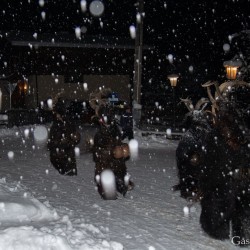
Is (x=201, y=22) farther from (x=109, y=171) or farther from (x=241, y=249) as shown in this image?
(x=241, y=249)

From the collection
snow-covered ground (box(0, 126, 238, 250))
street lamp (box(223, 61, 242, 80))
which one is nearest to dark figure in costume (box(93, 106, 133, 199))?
snow-covered ground (box(0, 126, 238, 250))

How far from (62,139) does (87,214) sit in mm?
3167

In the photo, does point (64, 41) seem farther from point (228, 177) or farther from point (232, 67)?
point (228, 177)

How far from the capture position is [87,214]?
21.5 ft

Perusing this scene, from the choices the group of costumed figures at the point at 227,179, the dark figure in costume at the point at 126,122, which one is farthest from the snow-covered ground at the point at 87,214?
the dark figure in costume at the point at 126,122

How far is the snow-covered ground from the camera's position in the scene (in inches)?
197

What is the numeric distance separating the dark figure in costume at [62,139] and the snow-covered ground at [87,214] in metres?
0.36

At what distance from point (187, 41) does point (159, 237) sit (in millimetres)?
18652

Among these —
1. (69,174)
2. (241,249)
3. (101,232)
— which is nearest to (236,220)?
(241,249)

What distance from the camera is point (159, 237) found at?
583cm

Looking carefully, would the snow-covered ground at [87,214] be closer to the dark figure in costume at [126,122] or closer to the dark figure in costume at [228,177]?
the dark figure in costume at [228,177]

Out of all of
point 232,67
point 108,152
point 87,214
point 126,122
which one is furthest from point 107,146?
point 126,122

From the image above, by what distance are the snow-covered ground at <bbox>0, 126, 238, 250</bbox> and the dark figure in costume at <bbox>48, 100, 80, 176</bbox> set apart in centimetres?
36

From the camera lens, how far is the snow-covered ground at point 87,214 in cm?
501
